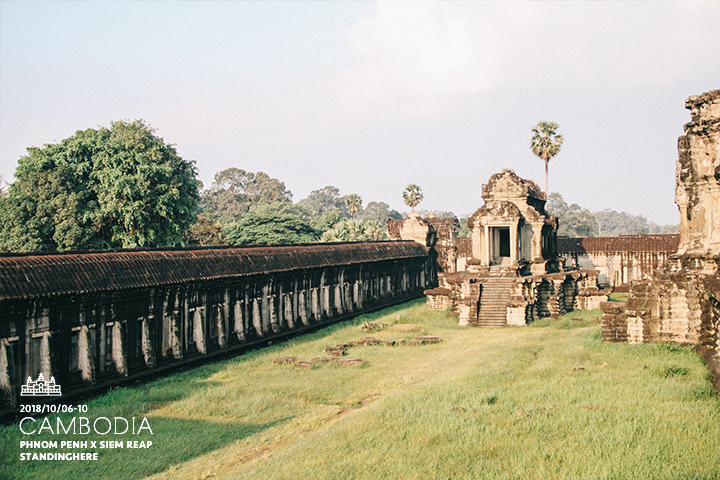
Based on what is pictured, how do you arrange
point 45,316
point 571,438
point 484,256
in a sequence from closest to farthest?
point 571,438 < point 45,316 < point 484,256

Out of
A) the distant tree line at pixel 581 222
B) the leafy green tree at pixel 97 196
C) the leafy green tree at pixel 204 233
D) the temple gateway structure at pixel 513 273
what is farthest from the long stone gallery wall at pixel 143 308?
the distant tree line at pixel 581 222

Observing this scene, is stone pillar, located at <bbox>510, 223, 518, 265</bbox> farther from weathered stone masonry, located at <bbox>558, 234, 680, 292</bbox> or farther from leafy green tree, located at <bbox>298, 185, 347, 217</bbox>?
leafy green tree, located at <bbox>298, 185, 347, 217</bbox>

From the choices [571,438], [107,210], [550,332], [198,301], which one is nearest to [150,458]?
[571,438]

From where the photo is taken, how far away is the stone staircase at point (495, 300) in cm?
3066

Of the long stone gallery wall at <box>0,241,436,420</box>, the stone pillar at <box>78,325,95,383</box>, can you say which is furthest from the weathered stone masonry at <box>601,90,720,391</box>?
the stone pillar at <box>78,325,95,383</box>

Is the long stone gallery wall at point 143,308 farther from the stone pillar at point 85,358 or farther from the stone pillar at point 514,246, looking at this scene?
the stone pillar at point 514,246

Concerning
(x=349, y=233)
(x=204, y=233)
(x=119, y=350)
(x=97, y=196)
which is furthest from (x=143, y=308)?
(x=204, y=233)

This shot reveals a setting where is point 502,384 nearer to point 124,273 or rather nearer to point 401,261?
point 124,273

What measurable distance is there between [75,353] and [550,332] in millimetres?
18701

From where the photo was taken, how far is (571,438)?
11.3 metres

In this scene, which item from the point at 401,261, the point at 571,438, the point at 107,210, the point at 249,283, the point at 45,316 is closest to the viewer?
the point at 571,438

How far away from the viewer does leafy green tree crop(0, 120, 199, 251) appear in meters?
35.0

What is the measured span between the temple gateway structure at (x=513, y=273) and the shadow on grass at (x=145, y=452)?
18540mm

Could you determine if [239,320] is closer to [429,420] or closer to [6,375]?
[6,375]
